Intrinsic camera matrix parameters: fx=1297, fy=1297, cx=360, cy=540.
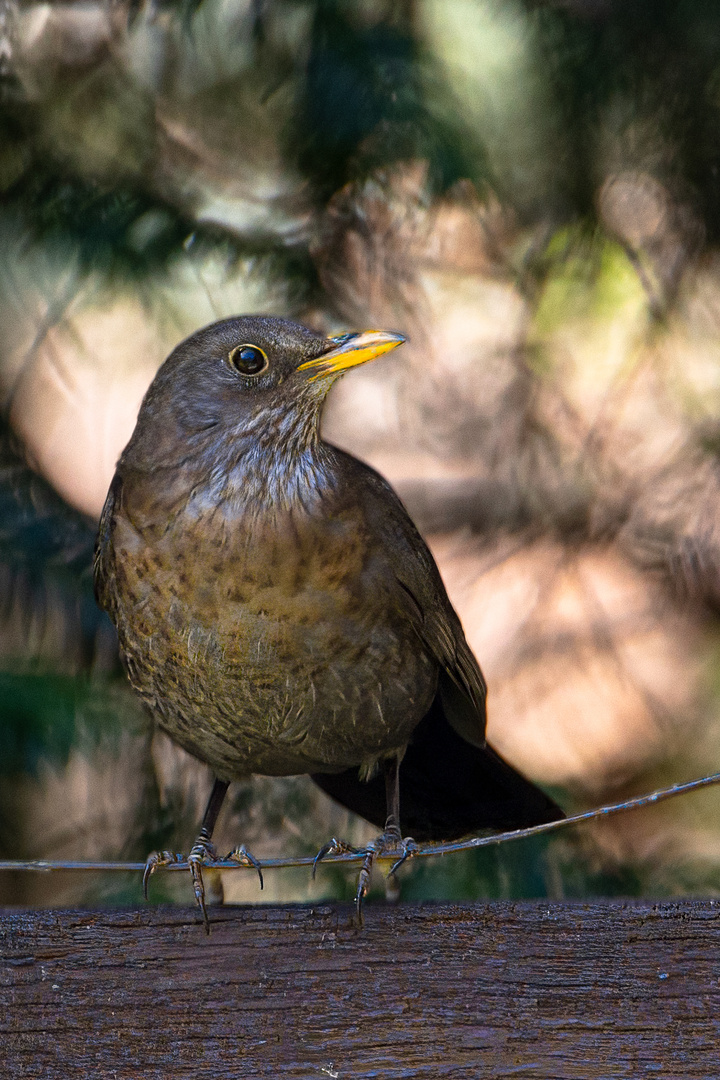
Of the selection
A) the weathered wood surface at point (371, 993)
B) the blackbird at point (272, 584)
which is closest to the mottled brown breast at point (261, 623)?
the blackbird at point (272, 584)

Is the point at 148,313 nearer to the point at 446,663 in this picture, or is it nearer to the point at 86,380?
the point at 86,380

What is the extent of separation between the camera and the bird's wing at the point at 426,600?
2158mm

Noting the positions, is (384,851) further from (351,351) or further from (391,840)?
(351,351)

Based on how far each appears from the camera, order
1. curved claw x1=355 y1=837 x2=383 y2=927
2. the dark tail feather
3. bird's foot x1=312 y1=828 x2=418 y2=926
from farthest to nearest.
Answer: the dark tail feather < bird's foot x1=312 y1=828 x2=418 y2=926 < curved claw x1=355 y1=837 x2=383 y2=927

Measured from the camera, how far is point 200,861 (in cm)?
194

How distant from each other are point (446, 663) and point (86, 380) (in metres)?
1.27

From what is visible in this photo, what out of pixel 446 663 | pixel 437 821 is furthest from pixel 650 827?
pixel 446 663

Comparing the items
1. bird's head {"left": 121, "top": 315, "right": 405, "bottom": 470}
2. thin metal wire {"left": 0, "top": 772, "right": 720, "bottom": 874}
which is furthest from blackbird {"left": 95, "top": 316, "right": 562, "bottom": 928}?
thin metal wire {"left": 0, "top": 772, "right": 720, "bottom": 874}

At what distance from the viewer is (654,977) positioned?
160 cm

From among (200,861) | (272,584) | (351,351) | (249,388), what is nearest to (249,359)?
(249,388)

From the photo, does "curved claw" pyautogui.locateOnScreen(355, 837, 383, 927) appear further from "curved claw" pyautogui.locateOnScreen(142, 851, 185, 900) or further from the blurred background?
the blurred background

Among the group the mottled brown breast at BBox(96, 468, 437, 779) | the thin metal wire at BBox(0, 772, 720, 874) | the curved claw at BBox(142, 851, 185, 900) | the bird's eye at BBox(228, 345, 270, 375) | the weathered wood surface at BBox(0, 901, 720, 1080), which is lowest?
the weathered wood surface at BBox(0, 901, 720, 1080)

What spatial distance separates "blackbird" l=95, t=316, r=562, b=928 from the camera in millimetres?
1963

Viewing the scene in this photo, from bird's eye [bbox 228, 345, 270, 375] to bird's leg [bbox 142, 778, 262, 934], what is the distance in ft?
2.50
